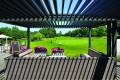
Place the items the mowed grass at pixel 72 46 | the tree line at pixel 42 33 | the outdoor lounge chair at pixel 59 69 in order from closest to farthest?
the outdoor lounge chair at pixel 59 69 → the mowed grass at pixel 72 46 → the tree line at pixel 42 33

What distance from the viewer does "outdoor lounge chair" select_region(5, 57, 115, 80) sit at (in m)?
9.52

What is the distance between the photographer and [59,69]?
9.64 meters

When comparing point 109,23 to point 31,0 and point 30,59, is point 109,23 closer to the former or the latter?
point 30,59

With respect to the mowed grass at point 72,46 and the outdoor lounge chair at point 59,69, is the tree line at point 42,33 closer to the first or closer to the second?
the mowed grass at point 72,46

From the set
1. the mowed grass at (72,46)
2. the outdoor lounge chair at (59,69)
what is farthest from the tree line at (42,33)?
the outdoor lounge chair at (59,69)

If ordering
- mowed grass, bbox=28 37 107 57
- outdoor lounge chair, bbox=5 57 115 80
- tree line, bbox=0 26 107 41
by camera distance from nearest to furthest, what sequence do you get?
outdoor lounge chair, bbox=5 57 115 80
mowed grass, bbox=28 37 107 57
tree line, bbox=0 26 107 41

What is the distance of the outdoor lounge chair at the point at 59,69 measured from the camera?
9516 millimetres

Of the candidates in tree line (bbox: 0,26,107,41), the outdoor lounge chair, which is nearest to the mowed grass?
tree line (bbox: 0,26,107,41)

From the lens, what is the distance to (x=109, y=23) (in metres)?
11.3

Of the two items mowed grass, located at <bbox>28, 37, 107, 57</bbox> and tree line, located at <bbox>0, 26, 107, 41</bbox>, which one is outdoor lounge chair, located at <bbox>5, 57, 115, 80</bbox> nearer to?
mowed grass, located at <bbox>28, 37, 107, 57</bbox>

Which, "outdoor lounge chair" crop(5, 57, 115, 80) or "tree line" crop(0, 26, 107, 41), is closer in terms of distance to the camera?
Answer: "outdoor lounge chair" crop(5, 57, 115, 80)

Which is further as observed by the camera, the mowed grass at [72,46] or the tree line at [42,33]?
the tree line at [42,33]

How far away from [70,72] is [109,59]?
4.94 feet

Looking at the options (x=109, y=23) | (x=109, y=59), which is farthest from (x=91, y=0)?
(x=109, y=23)
